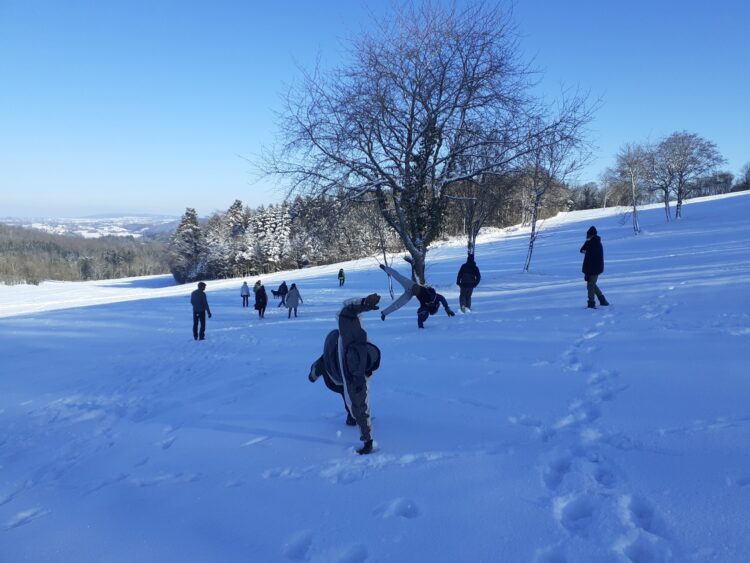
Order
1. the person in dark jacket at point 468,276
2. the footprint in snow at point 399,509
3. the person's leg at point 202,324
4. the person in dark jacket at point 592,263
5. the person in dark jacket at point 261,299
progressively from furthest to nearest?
the person in dark jacket at point 261,299 → the person's leg at point 202,324 → the person in dark jacket at point 468,276 → the person in dark jacket at point 592,263 → the footprint in snow at point 399,509

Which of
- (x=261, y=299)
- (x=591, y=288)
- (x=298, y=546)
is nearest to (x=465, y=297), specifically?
(x=591, y=288)

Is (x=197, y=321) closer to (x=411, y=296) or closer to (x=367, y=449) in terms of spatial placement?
(x=411, y=296)

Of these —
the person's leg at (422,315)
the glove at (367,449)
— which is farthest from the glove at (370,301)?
the person's leg at (422,315)

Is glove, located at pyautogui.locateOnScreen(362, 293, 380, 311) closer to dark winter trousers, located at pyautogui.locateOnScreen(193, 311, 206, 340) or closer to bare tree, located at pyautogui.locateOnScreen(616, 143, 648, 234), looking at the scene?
dark winter trousers, located at pyautogui.locateOnScreen(193, 311, 206, 340)

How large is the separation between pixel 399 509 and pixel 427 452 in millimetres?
838

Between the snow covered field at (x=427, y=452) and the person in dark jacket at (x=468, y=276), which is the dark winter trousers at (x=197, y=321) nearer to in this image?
the snow covered field at (x=427, y=452)

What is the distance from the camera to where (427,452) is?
3.88 m

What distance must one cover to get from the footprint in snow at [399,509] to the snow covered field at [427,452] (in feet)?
0.04

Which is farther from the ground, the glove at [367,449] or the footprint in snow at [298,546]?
the glove at [367,449]

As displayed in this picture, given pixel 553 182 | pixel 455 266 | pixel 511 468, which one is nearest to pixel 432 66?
pixel 511 468

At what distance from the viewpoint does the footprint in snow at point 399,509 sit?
120 inches

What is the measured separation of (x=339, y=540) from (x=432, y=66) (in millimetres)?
9975

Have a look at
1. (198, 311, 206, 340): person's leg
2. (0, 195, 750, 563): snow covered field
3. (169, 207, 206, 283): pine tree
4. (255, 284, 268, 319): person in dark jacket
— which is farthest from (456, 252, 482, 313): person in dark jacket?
(169, 207, 206, 283): pine tree

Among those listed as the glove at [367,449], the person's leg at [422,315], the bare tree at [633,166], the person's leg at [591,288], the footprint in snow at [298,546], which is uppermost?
the bare tree at [633,166]
